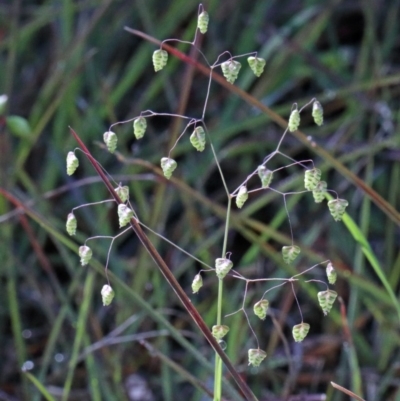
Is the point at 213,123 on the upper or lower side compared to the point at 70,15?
lower

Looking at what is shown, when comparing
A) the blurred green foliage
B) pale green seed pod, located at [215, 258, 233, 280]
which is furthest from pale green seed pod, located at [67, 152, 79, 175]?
the blurred green foliage

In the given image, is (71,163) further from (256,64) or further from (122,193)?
(256,64)

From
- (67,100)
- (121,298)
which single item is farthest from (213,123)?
(121,298)

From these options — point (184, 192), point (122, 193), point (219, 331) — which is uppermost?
point (122, 193)

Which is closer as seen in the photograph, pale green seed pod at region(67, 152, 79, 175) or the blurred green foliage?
pale green seed pod at region(67, 152, 79, 175)

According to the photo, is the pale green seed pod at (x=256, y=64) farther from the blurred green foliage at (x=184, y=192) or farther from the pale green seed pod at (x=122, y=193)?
the blurred green foliage at (x=184, y=192)

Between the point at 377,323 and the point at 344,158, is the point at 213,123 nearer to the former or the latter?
the point at 344,158

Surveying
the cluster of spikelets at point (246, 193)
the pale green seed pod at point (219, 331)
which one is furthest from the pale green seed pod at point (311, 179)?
the pale green seed pod at point (219, 331)

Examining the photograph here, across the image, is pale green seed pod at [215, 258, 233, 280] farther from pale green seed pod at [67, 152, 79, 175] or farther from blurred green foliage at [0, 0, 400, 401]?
blurred green foliage at [0, 0, 400, 401]

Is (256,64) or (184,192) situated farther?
(184,192)

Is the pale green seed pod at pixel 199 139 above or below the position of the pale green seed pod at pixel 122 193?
above

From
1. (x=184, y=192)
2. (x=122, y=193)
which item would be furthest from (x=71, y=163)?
(x=184, y=192)
